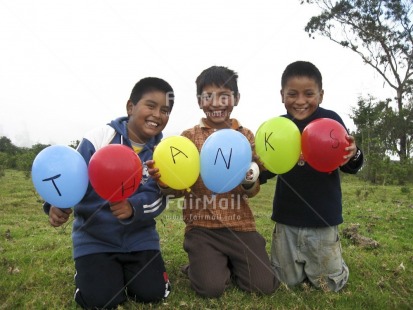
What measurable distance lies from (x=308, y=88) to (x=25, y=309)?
265 centimetres

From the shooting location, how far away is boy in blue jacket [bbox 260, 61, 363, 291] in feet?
9.98

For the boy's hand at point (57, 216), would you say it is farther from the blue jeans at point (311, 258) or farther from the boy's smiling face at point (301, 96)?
the boy's smiling face at point (301, 96)

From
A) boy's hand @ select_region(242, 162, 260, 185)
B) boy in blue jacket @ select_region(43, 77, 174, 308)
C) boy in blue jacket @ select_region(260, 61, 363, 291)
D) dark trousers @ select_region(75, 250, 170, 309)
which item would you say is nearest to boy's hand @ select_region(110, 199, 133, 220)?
boy in blue jacket @ select_region(43, 77, 174, 308)

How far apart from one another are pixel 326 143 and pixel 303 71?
0.80 meters

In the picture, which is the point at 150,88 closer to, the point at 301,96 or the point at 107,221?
the point at 107,221

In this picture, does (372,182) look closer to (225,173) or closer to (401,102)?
(401,102)

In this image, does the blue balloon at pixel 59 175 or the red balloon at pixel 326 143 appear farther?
the red balloon at pixel 326 143

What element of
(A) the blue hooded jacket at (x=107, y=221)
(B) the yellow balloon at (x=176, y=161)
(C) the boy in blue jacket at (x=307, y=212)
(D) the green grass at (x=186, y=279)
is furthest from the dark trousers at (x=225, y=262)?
(B) the yellow balloon at (x=176, y=161)

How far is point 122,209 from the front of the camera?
8.53ft

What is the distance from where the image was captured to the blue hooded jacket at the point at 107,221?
2.82 metres

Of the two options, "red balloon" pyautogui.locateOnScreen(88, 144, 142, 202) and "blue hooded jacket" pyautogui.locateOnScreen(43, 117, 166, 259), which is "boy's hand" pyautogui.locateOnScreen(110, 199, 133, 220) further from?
"red balloon" pyautogui.locateOnScreen(88, 144, 142, 202)

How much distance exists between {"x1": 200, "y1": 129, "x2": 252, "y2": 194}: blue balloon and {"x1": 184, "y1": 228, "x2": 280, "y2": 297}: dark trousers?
61 cm

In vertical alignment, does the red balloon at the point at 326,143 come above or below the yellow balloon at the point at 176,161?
above

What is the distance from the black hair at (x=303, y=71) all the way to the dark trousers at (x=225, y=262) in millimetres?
1389
